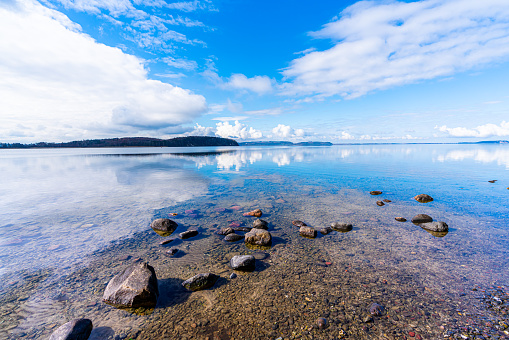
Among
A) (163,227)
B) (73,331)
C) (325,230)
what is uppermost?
(73,331)

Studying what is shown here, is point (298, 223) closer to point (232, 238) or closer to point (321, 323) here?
point (232, 238)

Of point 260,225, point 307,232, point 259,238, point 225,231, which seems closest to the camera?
point 259,238

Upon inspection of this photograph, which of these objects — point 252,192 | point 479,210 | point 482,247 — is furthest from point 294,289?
point 479,210

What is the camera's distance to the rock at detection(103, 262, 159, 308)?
7109mm

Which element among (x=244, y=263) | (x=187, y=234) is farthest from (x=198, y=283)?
(x=187, y=234)

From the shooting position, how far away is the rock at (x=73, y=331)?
566cm

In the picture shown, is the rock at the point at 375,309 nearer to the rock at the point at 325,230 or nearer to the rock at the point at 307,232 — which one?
the rock at the point at 307,232

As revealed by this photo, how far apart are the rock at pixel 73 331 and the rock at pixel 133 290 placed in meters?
1.23

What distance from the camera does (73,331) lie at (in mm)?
5734

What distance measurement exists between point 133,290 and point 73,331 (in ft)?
5.64

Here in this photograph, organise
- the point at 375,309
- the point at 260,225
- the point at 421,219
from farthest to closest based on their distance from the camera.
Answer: the point at 421,219
the point at 260,225
the point at 375,309

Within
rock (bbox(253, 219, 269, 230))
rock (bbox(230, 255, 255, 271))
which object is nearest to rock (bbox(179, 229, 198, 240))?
rock (bbox(253, 219, 269, 230))

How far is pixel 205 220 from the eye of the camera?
1545 cm

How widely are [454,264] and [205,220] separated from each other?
583 inches
